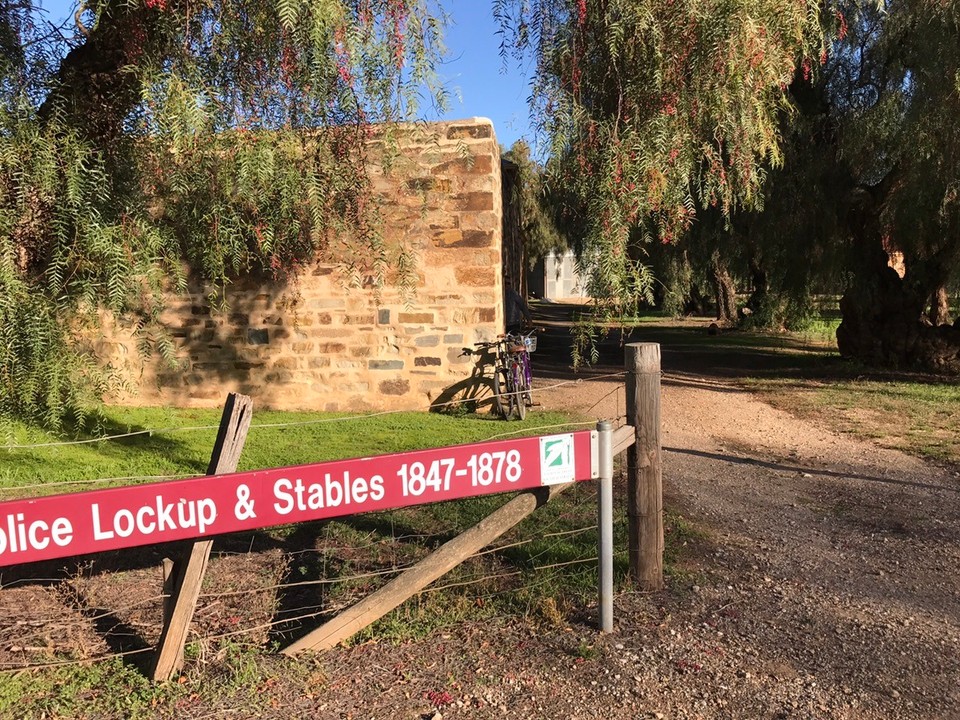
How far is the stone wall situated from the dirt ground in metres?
4.10

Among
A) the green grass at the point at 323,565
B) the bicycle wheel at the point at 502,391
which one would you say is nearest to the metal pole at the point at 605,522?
the green grass at the point at 323,565

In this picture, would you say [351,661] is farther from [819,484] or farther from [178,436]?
[178,436]

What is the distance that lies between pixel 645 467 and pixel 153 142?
3.36 meters

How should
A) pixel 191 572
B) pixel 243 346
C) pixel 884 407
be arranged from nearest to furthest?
pixel 191 572
pixel 243 346
pixel 884 407

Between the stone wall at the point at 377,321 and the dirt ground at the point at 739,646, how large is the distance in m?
4.10

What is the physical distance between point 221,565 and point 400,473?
2.14m

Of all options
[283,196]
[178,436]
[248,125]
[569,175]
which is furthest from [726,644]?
[178,436]

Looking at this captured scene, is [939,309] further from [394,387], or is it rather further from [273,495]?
[273,495]

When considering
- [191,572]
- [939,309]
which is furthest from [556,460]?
[939,309]

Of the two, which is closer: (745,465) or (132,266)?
(132,266)

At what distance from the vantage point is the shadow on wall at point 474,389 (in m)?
8.90

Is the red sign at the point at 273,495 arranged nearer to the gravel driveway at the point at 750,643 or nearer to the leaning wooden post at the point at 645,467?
the leaning wooden post at the point at 645,467

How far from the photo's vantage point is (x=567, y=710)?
296 centimetres

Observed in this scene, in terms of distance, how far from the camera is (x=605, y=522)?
357 centimetres
